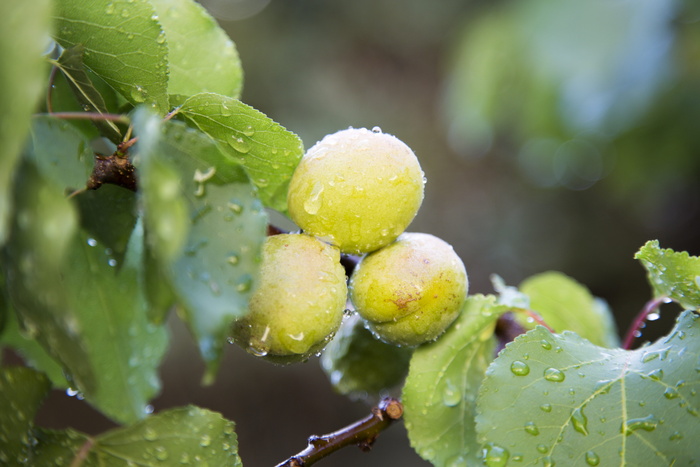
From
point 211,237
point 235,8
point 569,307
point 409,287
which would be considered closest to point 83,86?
point 211,237

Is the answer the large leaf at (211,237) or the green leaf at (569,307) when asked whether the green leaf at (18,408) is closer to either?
the large leaf at (211,237)

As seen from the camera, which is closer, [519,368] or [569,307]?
[519,368]

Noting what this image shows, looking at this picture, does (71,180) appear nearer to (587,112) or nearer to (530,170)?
(587,112)

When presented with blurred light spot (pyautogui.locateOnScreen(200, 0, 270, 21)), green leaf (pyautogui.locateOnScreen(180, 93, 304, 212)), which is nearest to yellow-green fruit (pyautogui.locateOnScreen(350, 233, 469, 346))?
green leaf (pyautogui.locateOnScreen(180, 93, 304, 212))

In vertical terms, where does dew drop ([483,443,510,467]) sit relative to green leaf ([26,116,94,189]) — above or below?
below

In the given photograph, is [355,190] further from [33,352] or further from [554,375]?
[33,352]

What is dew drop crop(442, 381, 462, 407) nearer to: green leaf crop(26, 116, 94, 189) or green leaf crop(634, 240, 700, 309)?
green leaf crop(634, 240, 700, 309)
